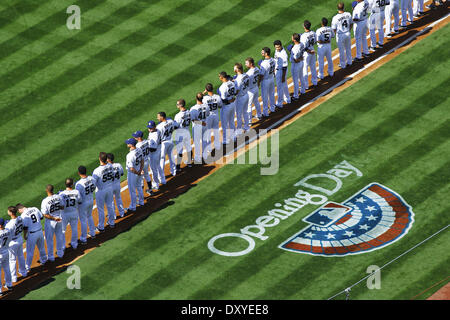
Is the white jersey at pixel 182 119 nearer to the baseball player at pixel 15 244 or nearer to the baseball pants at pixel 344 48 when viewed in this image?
the baseball player at pixel 15 244

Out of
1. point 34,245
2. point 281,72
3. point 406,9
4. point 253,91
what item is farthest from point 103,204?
point 406,9

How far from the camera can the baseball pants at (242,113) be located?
2831 cm

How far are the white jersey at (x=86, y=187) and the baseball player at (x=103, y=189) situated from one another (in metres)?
0.25

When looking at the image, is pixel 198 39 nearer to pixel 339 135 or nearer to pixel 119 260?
pixel 339 135

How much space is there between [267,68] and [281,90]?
1127 mm

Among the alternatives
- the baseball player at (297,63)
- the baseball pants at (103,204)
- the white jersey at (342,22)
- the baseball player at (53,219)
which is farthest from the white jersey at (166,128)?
the white jersey at (342,22)

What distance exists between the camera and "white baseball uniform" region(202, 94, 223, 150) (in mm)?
27047

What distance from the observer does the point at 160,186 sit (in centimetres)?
2706

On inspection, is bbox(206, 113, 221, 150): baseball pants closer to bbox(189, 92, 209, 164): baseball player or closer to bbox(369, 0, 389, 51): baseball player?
bbox(189, 92, 209, 164): baseball player

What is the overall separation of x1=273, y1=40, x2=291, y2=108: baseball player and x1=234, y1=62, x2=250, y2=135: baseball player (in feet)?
3.59

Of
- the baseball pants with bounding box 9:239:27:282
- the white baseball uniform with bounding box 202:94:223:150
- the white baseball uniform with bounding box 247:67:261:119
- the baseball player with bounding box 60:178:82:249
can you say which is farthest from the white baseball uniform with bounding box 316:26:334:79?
the baseball pants with bounding box 9:239:27:282

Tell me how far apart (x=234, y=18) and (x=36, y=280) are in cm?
1269

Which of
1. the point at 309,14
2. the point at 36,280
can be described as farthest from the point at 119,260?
the point at 309,14

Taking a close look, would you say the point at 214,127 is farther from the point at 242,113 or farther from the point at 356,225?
the point at 356,225
